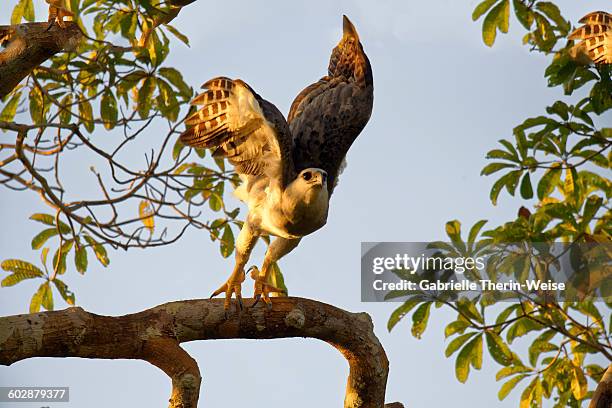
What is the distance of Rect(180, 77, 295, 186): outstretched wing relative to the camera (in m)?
3.79

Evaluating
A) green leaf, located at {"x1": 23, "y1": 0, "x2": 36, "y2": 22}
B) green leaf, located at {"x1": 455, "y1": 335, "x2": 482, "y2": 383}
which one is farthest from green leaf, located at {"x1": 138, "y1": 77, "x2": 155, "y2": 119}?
green leaf, located at {"x1": 455, "y1": 335, "x2": 482, "y2": 383}

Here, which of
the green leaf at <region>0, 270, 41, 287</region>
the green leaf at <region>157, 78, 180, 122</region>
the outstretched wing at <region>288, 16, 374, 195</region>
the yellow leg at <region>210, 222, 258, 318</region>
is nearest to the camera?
the yellow leg at <region>210, 222, 258, 318</region>

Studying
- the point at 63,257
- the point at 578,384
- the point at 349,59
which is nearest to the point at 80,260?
the point at 63,257

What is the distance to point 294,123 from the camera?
4.47 meters

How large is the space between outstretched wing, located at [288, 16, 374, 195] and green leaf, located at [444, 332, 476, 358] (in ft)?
3.83

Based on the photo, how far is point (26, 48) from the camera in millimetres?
3408

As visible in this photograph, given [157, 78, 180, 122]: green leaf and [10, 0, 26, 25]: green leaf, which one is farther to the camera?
[157, 78, 180, 122]: green leaf

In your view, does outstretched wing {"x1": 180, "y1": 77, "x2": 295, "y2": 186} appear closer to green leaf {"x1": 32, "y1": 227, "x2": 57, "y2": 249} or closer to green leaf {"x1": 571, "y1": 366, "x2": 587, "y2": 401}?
green leaf {"x1": 32, "y1": 227, "x2": 57, "y2": 249}

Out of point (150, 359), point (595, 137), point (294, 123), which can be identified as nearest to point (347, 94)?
point (294, 123)

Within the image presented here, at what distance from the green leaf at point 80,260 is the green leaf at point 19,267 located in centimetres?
21

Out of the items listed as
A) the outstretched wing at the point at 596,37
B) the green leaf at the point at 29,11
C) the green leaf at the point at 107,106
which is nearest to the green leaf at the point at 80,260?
the green leaf at the point at 107,106

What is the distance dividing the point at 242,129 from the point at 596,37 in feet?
7.13

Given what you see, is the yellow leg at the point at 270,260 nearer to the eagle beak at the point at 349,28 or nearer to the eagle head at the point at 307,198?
the eagle head at the point at 307,198

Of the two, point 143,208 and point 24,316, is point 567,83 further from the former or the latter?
point 24,316
